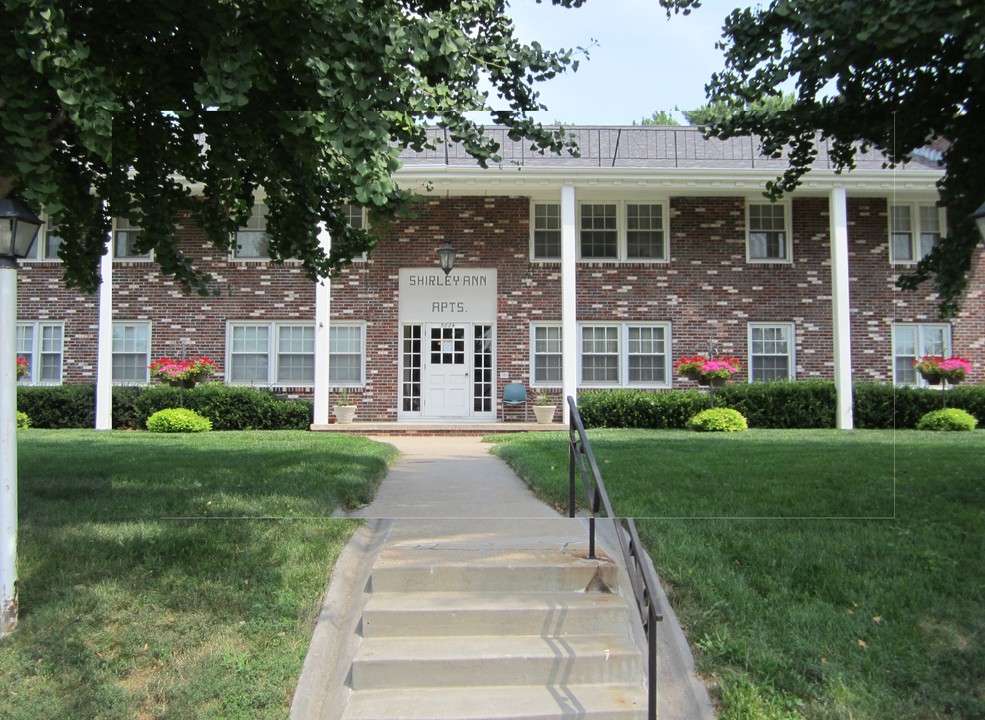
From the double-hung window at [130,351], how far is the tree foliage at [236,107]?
0.52m

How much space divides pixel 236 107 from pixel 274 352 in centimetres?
225

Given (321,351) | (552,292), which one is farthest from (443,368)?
(552,292)

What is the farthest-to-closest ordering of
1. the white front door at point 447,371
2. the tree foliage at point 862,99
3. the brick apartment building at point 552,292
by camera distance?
the white front door at point 447,371
the brick apartment building at point 552,292
the tree foliage at point 862,99

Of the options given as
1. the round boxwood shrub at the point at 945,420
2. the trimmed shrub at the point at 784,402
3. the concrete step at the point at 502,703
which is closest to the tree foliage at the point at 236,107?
the trimmed shrub at the point at 784,402

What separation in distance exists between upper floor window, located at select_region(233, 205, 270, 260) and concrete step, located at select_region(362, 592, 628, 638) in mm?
3658

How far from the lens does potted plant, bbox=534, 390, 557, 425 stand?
7.33m

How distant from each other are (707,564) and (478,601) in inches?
63.5

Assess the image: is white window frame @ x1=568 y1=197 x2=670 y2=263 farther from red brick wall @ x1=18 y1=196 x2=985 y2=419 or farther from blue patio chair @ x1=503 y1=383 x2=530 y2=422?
blue patio chair @ x1=503 y1=383 x2=530 y2=422

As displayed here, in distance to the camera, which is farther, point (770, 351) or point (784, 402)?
point (770, 351)

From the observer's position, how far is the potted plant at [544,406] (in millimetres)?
7328

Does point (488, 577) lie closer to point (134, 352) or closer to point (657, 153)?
point (134, 352)

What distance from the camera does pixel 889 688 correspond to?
4.29 meters

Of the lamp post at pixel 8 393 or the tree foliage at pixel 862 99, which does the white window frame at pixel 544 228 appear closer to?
the tree foliage at pixel 862 99

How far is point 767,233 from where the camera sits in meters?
7.07
